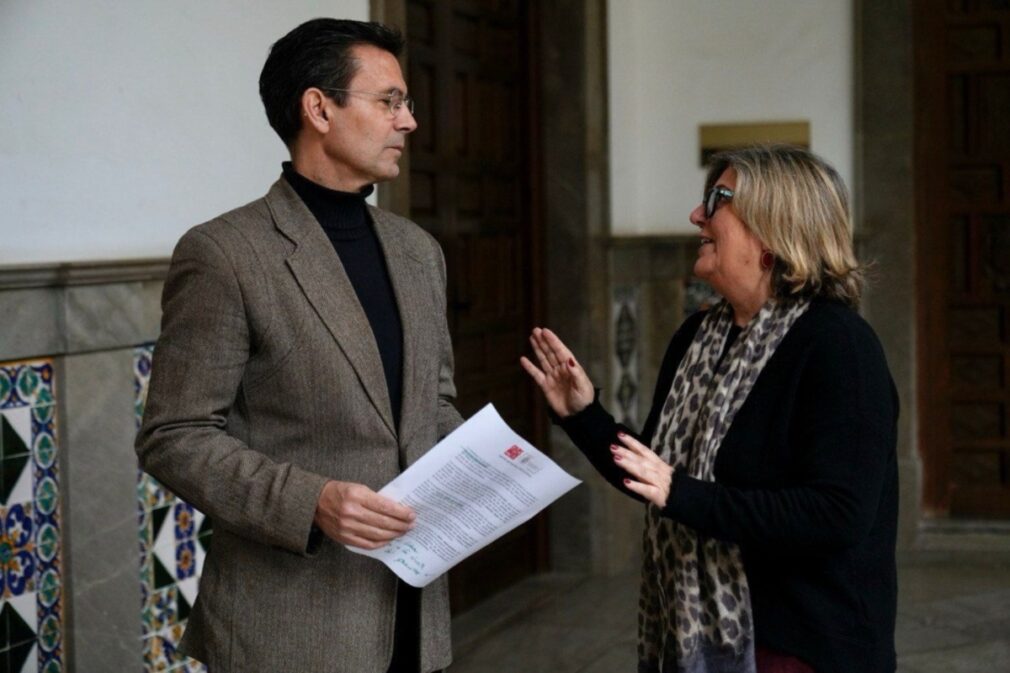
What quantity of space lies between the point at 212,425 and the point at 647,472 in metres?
0.65

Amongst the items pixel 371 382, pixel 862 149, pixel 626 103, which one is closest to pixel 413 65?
pixel 626 103

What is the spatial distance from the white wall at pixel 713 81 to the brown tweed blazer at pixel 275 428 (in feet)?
15.2

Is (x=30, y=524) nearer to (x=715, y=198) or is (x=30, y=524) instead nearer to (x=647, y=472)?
(x=647, y=472)

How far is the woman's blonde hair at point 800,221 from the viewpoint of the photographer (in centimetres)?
242

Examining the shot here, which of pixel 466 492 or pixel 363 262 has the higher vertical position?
pixel 363 262

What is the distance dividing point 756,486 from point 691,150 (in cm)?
477

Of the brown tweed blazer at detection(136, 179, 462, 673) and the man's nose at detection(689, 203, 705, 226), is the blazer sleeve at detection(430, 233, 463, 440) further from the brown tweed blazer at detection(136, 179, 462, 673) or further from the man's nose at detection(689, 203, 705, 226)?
the man's nose at detection(689, 203, 705, 226)

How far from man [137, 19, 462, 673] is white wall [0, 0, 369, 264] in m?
0.97

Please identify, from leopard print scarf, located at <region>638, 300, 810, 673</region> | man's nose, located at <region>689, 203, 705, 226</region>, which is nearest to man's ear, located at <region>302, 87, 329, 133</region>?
man's nose, located at <region>689, 203, 705, 226</region>

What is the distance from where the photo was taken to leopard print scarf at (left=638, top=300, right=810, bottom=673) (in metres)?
2.42

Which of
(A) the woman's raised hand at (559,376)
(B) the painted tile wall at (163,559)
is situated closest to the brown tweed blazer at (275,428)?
(A) the woman's raised hand at (559,376)

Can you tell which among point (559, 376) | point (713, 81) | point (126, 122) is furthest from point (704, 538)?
point (713, 81)

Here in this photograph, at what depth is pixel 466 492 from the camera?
2242mm

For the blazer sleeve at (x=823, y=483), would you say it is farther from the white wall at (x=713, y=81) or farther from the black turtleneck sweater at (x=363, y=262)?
the white wall at (x=713, y=81)
